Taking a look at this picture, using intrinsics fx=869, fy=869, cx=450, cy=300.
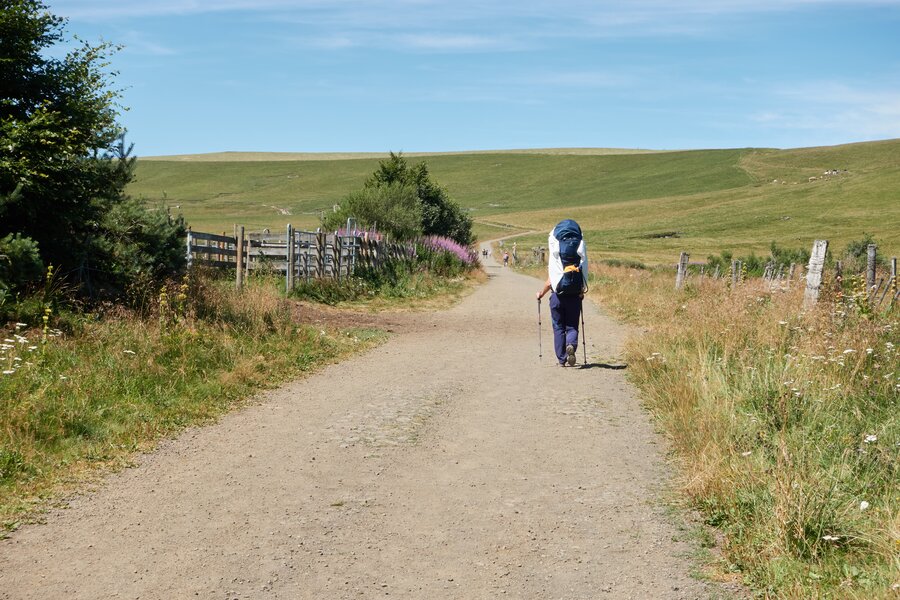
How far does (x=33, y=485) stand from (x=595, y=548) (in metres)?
3.87

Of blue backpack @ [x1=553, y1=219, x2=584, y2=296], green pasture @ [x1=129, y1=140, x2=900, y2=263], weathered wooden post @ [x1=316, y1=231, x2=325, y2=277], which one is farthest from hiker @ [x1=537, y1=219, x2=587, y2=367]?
green pasture @ [x1=129, y1=140, x2=900, y2=263]

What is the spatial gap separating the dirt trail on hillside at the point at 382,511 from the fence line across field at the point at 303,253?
1208 cm

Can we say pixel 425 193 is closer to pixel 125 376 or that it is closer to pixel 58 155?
pixel 58 155

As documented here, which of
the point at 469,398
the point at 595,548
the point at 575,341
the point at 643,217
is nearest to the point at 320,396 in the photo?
the point at 469,398

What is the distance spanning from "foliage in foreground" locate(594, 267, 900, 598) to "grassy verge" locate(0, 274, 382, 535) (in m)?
4.47

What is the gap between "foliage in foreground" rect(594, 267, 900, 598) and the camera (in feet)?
15.4

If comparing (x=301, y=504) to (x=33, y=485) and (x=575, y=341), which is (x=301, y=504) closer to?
(x=33, y=485)

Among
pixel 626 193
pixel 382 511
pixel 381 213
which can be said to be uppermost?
pixel 626 193

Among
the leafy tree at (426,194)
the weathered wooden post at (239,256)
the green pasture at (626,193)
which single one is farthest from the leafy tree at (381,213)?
the green pasture at (626,193)

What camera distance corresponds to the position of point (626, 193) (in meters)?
134

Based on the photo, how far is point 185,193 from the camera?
136 m

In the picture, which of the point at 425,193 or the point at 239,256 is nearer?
the point at 239,256

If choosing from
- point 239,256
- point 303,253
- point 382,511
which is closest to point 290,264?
point 303,253

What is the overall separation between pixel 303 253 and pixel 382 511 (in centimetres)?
1826
